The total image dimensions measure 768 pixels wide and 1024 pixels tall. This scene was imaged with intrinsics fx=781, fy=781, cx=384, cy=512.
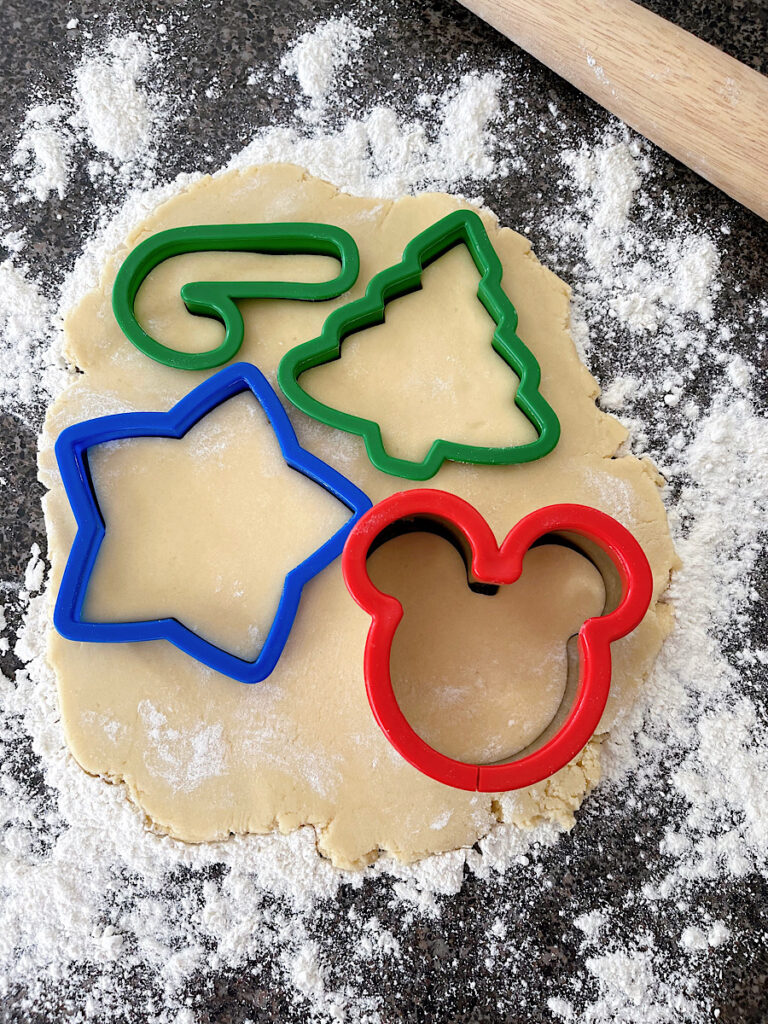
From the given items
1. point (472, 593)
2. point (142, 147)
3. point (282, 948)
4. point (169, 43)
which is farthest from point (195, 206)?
point (282, 948)

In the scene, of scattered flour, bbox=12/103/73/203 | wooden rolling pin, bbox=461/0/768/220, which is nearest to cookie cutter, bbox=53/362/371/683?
scattered flour, bbox=12/103/73/203

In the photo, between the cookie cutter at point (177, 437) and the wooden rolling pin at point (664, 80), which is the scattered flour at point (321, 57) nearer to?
the wooden rolling pin at point (664, 80)

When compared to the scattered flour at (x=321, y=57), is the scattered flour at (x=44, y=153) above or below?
below

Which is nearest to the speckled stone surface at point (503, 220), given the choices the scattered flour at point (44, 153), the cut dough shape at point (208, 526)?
the scattered flour at point (44, 153)

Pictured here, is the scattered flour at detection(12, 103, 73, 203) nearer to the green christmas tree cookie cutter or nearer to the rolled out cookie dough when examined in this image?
the rolled out cookie dough

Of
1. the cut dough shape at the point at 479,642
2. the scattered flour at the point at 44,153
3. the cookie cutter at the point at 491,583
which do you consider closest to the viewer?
the cookie cutter at the point at 491,583

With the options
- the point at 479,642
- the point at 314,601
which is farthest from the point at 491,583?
the point at 314,601
